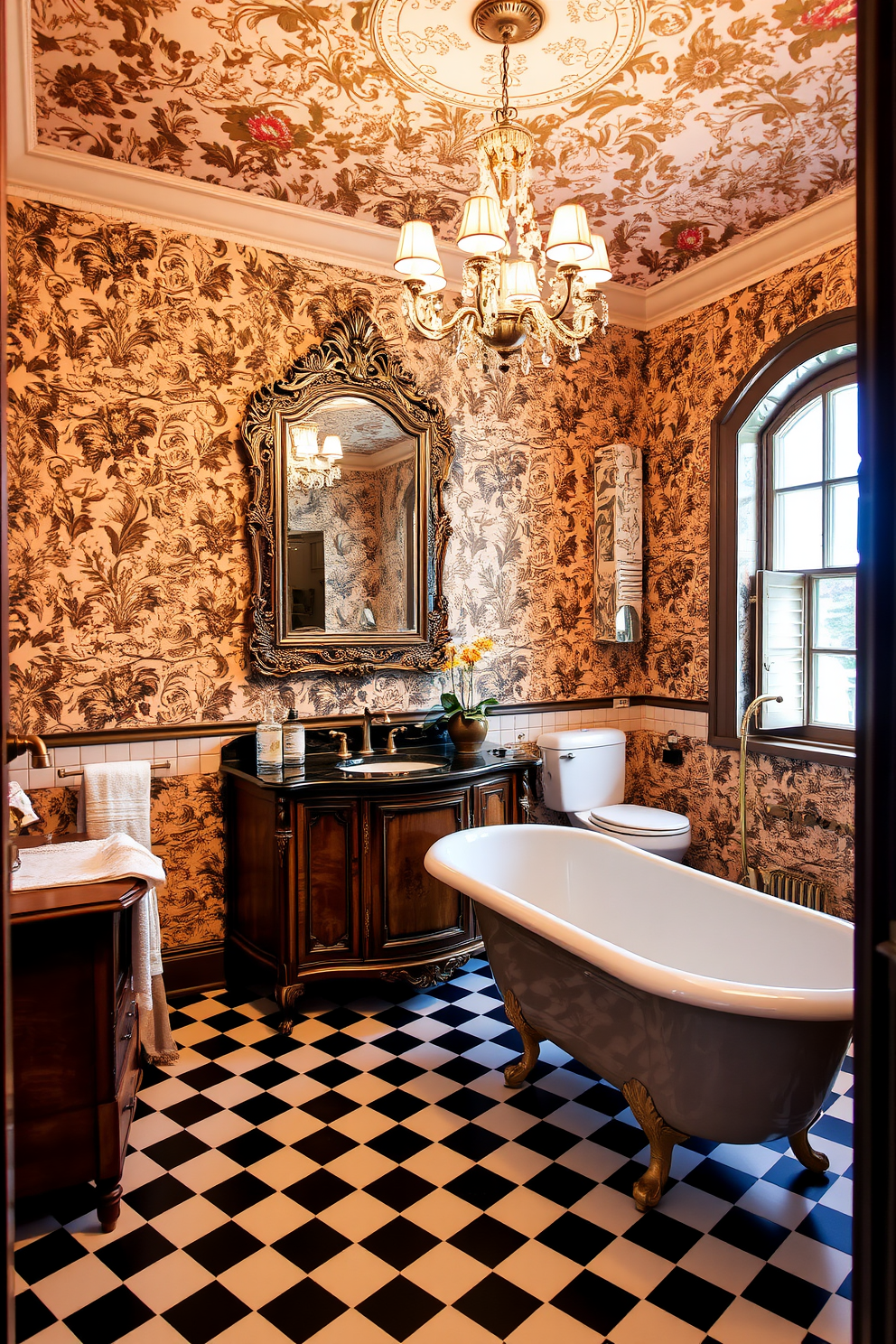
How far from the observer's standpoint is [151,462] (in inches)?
119

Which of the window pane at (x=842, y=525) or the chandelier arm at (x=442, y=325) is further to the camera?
the window pane at (x=842, y=525)

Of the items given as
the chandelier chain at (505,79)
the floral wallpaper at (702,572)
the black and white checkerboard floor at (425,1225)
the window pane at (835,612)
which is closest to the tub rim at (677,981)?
the black and white checkerboard floor at (425,1225)

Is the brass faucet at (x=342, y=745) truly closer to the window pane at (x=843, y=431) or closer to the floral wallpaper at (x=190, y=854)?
the floral wallpaper at (x=190, y=854)

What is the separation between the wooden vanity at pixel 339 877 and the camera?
114 inches

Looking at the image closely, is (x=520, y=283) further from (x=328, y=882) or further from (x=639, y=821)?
(x=639, y=821)

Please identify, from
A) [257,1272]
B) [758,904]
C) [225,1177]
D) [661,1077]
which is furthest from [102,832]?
[758,904]

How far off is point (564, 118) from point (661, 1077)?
2836 mm

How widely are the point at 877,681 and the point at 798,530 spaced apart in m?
3.05

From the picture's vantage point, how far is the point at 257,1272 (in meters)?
1.79

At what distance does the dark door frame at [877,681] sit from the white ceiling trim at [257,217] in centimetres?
236

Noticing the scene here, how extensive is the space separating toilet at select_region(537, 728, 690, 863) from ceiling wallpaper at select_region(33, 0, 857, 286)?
2.22 meters

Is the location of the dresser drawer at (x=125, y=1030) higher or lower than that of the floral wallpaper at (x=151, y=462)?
lower

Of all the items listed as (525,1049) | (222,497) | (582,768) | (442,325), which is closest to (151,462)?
(222,497)

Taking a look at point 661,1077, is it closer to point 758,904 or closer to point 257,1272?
point 758,904
